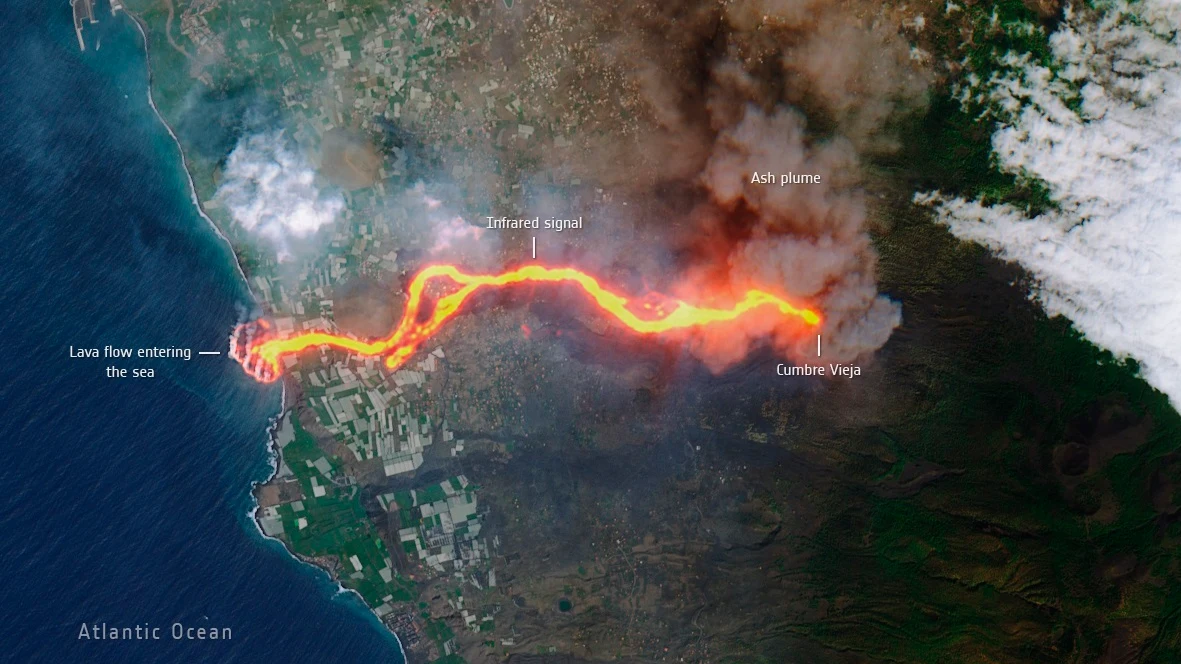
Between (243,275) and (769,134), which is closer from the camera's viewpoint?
(769,134)

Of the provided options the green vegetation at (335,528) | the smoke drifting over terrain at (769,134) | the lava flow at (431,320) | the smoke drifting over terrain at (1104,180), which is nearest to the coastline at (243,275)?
the green vegetation at (335,528)

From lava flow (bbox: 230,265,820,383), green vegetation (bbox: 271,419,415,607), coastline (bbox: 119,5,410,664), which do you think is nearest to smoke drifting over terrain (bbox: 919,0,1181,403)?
lava flow (bbox: 230,265,820,383)

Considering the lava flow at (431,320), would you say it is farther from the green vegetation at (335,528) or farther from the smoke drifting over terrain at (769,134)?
the green vegetation at (335,528)

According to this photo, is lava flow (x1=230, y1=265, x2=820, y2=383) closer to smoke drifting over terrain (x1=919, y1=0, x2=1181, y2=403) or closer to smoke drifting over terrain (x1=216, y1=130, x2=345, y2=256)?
smoke drifting over terrain (x1=216, y1=130, x2=345, y2=256)

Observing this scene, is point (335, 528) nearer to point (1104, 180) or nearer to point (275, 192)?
point (275, 192)

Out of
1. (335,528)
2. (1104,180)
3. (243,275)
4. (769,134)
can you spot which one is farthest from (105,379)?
(1104,180)
